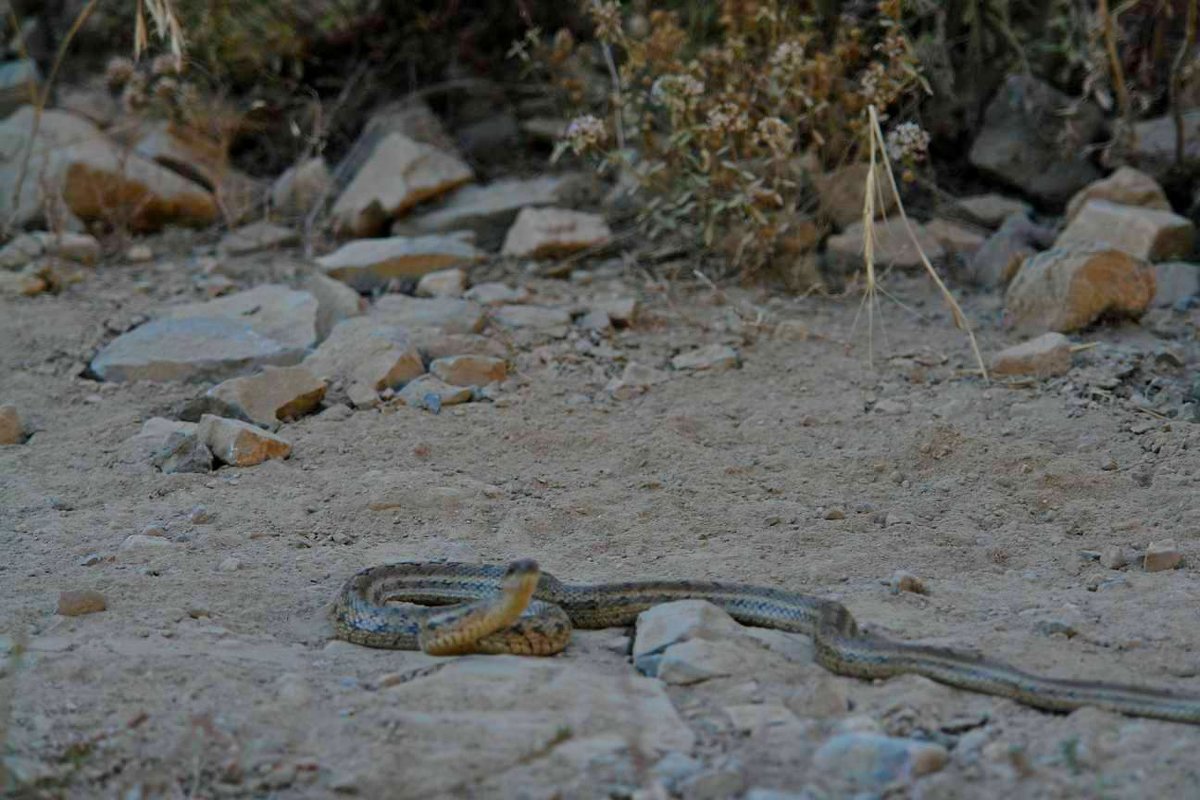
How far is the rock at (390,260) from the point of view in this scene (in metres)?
7.94

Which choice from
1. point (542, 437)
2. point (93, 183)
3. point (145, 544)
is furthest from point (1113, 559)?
point (93, 183)

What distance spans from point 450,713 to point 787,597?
1.22 meters

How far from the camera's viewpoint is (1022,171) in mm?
8898

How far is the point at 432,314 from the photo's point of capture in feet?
23.7

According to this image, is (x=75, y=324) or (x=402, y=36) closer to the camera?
(x=75, y=324)

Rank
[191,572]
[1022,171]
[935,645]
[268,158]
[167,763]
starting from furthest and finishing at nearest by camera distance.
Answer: [268,158] < [1022,171] < [191,572] < [935,645] < [167,763]

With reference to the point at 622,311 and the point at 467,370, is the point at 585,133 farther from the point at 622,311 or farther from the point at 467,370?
the point at 467,370

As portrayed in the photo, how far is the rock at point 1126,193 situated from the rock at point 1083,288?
117 cm

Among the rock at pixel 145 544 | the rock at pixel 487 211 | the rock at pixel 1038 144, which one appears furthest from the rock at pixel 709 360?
the rock at pixel 1038 144

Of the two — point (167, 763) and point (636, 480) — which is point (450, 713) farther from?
point (636, 480)

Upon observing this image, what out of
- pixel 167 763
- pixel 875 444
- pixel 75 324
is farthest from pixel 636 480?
pixel 75 324

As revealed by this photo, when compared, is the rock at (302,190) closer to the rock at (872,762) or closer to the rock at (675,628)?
the rock at (675,628)

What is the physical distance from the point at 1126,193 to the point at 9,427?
6039mm

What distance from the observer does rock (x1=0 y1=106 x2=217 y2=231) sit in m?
8.84
